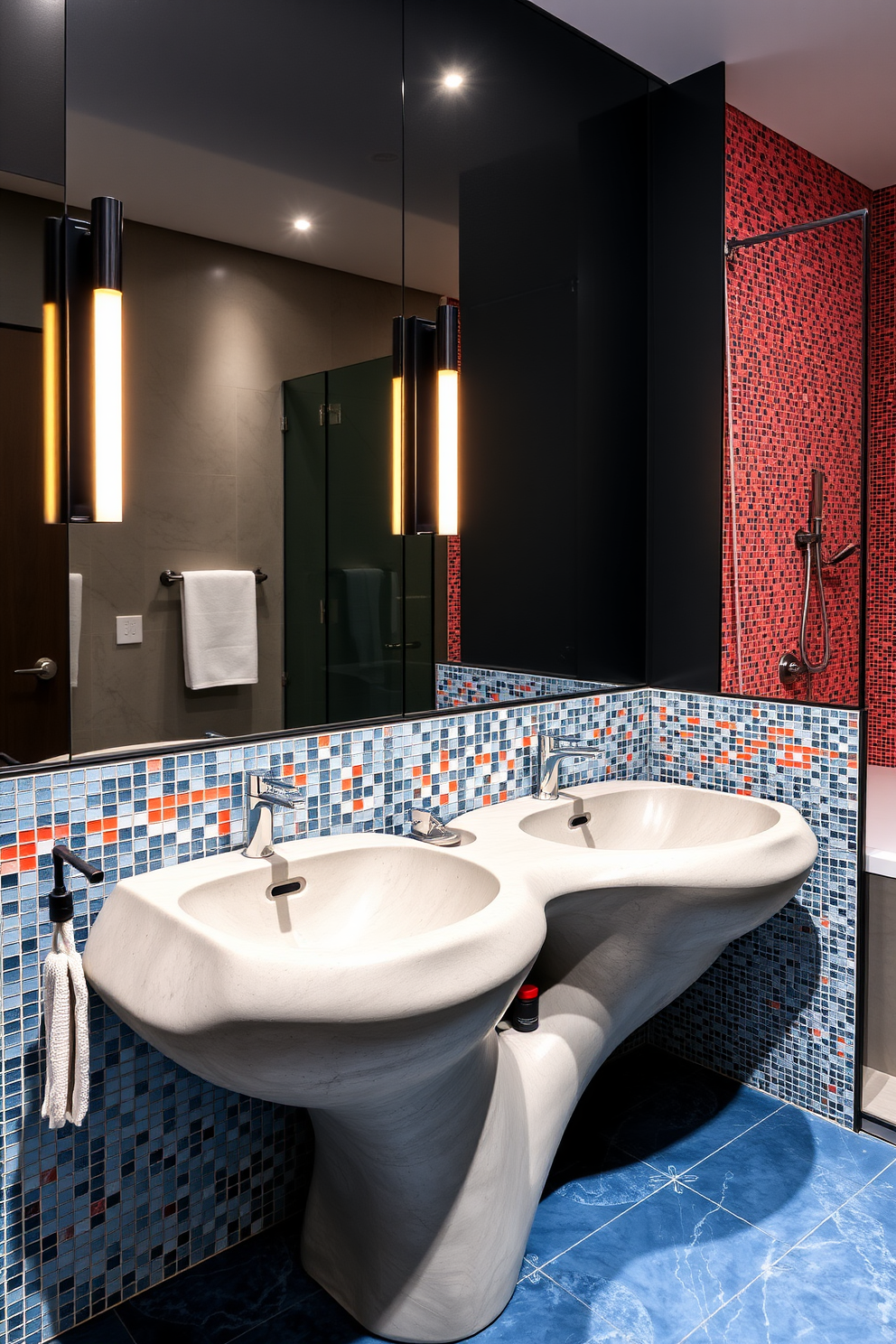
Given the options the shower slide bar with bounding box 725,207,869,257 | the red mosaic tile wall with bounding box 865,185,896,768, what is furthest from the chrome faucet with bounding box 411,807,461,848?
the red mosaic tile wall with bounding box 865,185,896,768

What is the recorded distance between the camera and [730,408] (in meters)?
2.50

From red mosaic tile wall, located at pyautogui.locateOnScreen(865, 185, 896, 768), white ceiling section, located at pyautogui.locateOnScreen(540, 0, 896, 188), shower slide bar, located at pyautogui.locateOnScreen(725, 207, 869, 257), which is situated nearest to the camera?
white ceiling section, located at pyautogui.locateOnScreen(540, 0, 896, 188)

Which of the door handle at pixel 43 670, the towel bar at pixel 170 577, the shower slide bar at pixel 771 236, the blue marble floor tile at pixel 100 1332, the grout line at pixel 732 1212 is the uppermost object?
the shower slide bar at pixel 771 236

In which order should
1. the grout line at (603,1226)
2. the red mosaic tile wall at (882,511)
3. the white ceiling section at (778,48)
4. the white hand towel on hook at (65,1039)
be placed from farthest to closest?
the red mosaic tile wall at (882,511) < the white ceiling section at (778,48) < the grout line at (603,1226) < the white hand towel on hook at (65,1039)

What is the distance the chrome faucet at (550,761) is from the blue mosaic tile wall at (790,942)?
0.47 m

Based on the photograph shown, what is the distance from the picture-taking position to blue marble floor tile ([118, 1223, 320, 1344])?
5.35ft

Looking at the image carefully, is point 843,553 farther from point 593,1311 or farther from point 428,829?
point 593,1311

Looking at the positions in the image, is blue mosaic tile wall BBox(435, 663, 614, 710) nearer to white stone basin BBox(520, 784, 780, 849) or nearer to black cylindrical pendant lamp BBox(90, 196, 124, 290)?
white stone basin BBox(520, 784, 780, 849)

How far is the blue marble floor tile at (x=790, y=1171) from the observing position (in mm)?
1930

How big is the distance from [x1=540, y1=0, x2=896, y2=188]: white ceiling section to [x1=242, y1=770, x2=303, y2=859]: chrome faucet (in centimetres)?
199

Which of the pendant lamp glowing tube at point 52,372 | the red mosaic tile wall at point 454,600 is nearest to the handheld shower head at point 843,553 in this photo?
the red mosaic tile wall at point 454,600

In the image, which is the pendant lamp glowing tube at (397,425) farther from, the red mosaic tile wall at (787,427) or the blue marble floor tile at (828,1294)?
the blue marble floor tile at (828,1294)

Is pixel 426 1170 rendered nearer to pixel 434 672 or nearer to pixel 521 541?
pixel 434 672

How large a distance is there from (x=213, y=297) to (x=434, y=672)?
89 centimetres
